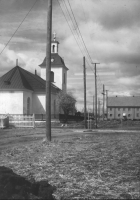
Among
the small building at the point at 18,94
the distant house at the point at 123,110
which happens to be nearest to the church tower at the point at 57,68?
the small building at the point at 18,94

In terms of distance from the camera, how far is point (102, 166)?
7.93 metres

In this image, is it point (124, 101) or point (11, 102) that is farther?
point (124, 101)

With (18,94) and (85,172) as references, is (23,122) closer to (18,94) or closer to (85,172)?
(18,94)

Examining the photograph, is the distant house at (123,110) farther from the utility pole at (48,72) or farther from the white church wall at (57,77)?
the utility pole at (48,72)

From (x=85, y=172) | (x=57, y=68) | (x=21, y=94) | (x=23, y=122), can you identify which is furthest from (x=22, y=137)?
(x=57, y=68)

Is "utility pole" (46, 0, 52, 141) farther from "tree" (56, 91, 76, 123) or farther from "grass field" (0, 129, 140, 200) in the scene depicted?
"tree" (56, 91, 76, 123)

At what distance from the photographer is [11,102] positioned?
1848 inches

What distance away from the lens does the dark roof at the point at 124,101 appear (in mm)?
115875

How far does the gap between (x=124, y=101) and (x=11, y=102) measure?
3023 inches

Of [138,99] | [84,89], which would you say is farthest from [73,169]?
[138,99]

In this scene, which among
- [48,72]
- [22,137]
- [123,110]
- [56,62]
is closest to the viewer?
[48,72]

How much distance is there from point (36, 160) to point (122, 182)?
3.72m

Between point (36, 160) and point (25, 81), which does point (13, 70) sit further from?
point (36, 160)

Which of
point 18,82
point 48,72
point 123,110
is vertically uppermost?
Answer: point 18,82
